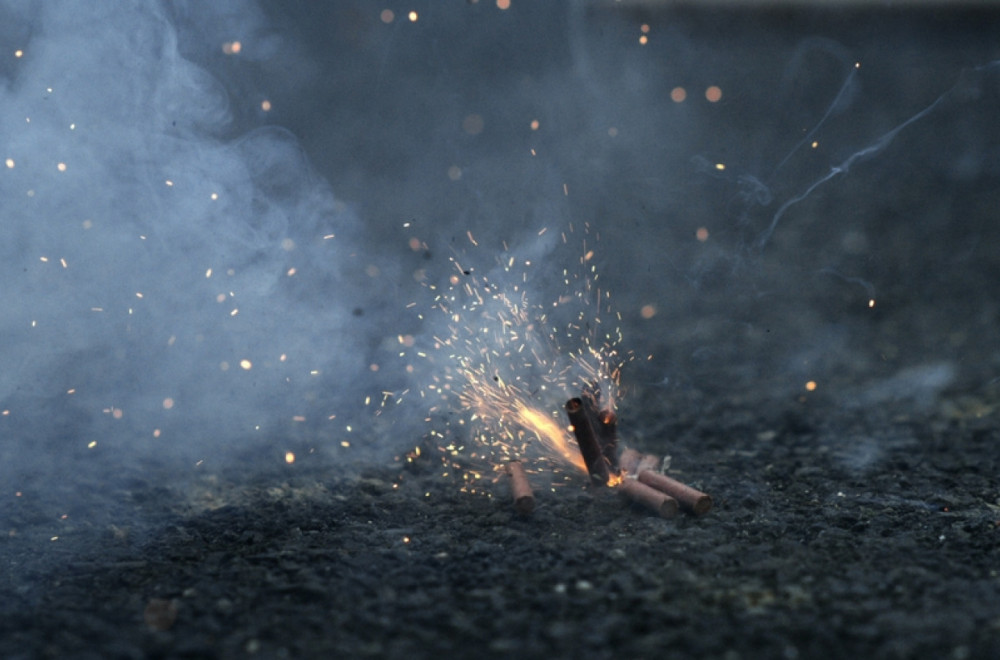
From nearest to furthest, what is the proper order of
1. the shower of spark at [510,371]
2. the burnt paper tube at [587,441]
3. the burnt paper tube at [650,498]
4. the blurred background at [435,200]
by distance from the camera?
the burnt paper tube at [650,498], the burnt paper tube at [587,441], the shower of spark at [510,371], the blurred background at [435,200]

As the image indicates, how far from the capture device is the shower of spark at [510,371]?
209 inches

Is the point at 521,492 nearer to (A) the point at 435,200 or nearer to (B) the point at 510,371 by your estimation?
(B) the point at 510,371

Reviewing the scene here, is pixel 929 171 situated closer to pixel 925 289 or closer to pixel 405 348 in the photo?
pixel 925 289

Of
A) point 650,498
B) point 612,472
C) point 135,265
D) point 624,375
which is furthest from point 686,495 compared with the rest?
point 135,265

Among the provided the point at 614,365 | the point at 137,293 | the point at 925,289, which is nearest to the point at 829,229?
the point at 925,289

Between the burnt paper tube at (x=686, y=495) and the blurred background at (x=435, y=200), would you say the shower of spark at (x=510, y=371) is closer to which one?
the blurred background at (x=435, y=200)

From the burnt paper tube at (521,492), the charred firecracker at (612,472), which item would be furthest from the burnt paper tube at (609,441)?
the burnt paper tube at (521,492)

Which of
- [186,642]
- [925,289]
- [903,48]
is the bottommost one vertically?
[186,642]

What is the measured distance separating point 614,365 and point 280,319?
262 cm

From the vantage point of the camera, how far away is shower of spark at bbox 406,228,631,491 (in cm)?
531

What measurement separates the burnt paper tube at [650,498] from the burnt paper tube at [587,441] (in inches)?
9.8

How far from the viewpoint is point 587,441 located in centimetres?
467

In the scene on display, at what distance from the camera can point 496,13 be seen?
10281 millimetres

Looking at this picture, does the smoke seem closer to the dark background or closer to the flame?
the dark background
